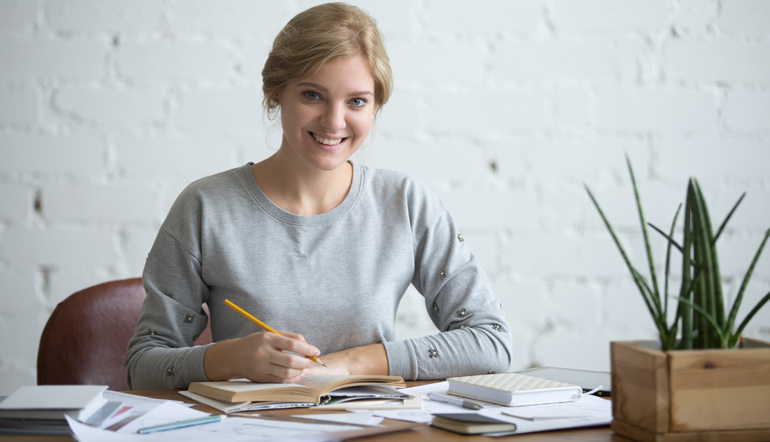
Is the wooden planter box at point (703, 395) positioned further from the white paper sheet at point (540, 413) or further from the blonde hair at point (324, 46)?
the blonde hair at point (324, 46)

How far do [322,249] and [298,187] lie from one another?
5.3 inches

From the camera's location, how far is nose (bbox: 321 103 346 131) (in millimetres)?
1278

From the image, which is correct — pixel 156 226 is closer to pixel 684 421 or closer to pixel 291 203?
pixel 291 203

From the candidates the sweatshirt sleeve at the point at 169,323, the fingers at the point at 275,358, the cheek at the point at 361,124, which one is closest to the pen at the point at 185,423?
the fingers at the point at 275,358

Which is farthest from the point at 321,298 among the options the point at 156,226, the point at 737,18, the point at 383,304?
the point at 737,18

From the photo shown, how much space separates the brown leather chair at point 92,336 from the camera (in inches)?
52.0

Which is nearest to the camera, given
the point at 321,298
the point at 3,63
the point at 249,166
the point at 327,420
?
the point at 327,420

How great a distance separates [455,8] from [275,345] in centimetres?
115

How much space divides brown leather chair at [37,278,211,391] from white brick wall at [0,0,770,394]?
1.34ft

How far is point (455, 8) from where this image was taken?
6.10 feet

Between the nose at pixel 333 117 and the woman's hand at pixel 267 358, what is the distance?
40 centimetres

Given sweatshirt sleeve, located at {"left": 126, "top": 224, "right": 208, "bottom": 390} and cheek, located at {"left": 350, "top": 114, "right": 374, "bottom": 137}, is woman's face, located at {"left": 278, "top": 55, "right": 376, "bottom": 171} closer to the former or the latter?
cheek, located at {"left": 350, "top": 114, "right": 374, "bottom": 137}

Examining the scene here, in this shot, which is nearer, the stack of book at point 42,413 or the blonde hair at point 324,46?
the stack of book at point 42,413

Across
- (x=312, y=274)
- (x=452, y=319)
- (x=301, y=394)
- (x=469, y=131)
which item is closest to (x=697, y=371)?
(x=301, y=394)
